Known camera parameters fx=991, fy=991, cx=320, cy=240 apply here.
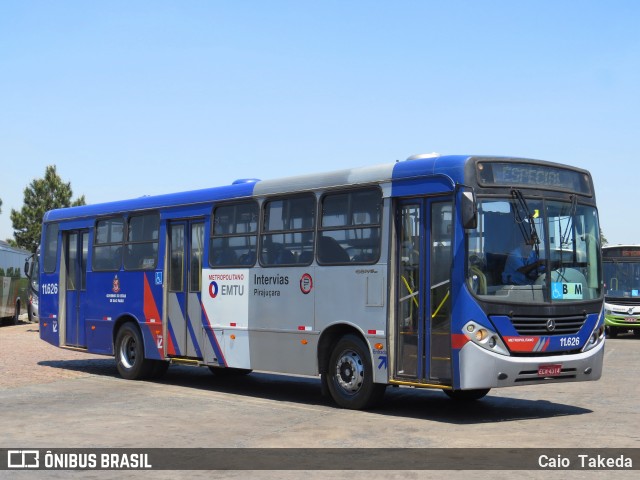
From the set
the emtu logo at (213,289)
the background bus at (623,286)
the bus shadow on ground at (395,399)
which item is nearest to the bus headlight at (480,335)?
the bus shadow on ground at (395,399)

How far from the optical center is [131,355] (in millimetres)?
17859

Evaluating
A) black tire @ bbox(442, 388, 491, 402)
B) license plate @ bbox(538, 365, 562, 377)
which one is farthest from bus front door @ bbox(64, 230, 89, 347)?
license plate @ bbox(538, 365, 562, 377)

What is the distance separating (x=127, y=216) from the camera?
17969 mm

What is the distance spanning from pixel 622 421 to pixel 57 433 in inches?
259

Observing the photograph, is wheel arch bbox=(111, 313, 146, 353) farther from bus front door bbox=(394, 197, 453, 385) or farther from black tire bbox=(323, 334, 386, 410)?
bus front door bbox=(394, 197, 453, 385)

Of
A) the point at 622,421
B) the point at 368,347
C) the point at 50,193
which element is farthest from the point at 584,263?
the point at 50,193

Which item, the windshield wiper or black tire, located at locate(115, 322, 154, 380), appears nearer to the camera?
the windshield wiper

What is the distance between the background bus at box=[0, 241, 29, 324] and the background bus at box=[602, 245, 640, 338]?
80.3 feet

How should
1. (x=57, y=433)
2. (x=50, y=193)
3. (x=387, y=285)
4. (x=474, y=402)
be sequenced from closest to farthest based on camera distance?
(x=57, y=433), (x=387, y=285), (x=474, y=402), (x=50, y=193)

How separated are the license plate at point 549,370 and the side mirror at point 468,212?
6.38 feet

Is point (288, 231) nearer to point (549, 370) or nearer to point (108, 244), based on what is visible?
point (549, 370)

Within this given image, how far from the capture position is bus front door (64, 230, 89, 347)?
19031 mm

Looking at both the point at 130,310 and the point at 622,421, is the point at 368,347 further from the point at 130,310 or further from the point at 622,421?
the point at 130,310

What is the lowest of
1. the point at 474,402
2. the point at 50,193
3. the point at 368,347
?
the point at 474,402
